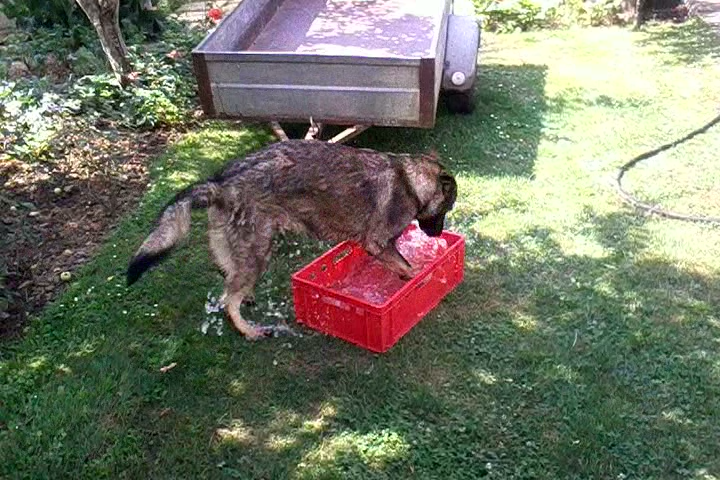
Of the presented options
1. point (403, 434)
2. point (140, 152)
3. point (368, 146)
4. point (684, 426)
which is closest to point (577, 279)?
point (684, 426)

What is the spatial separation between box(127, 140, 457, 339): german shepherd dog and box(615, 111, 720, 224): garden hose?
203 cm

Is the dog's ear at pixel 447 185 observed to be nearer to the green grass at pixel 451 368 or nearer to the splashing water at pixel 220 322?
the green grass at pixel 451 368

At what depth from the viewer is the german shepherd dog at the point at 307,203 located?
4230 millimetres

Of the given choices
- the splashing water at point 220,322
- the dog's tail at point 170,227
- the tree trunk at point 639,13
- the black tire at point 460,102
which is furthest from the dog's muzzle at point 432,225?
the tree trunk at point 639,13

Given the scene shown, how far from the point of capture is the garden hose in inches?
221

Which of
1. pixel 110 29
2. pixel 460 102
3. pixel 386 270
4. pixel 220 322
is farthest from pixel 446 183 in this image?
pixel 110 29

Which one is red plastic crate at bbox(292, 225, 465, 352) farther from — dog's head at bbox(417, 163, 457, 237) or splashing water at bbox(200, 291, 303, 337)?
dog's head at bbox(417, 163, 457, 237)

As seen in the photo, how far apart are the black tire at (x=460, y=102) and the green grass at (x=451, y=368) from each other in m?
1.52

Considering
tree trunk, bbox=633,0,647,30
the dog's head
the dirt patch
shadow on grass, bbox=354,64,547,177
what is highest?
the dog's head

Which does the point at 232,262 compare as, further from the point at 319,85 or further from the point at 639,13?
the point at 639,13

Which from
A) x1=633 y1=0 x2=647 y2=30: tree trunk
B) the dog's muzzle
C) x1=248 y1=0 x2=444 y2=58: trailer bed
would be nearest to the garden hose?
the dog's muzzle

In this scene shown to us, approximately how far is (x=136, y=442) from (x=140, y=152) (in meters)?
3.87

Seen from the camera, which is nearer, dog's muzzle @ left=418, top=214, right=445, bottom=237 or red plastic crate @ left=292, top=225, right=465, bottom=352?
red plastic crate @ left=292, top=225, right=465, bottom=352

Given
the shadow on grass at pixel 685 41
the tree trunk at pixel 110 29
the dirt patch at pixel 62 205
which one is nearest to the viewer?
the dirt patch at pixel 62 205
